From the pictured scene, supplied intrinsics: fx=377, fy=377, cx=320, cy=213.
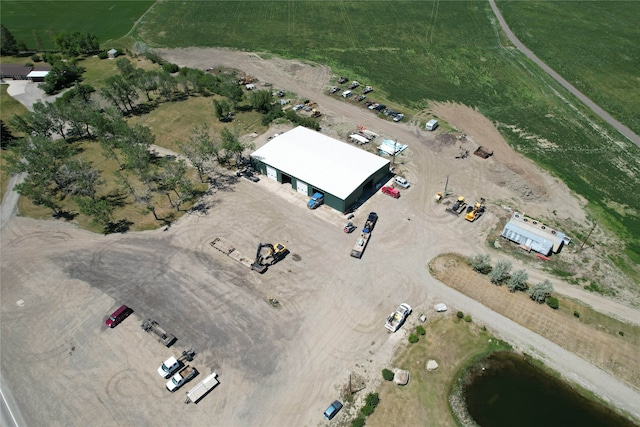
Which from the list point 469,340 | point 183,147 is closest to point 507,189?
point 469,340

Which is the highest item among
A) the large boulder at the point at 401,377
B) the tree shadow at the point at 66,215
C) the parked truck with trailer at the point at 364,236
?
the parked truck with trailer at the point at 364,236

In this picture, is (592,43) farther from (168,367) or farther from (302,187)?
(168,367)

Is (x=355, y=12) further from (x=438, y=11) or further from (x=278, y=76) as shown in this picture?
(x=278, y=76)

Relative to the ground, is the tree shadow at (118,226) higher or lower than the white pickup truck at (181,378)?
higher

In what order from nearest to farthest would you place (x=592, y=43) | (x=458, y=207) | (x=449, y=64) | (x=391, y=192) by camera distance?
(x=458, y=207), (x=391, y=192), (x=449, y=64), (x=592, y=43)

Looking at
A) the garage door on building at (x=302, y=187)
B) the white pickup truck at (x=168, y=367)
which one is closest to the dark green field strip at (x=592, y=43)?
the garage door on building at (x=302, y=187)

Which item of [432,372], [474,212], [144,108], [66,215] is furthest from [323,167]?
[144,108]

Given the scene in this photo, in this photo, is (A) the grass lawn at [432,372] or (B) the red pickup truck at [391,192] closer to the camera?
(A) the grass lawn at [432,372]

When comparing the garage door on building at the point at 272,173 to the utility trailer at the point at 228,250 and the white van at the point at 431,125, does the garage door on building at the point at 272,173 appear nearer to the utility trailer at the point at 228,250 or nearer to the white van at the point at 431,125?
the utility trailer at the point at 228,250
